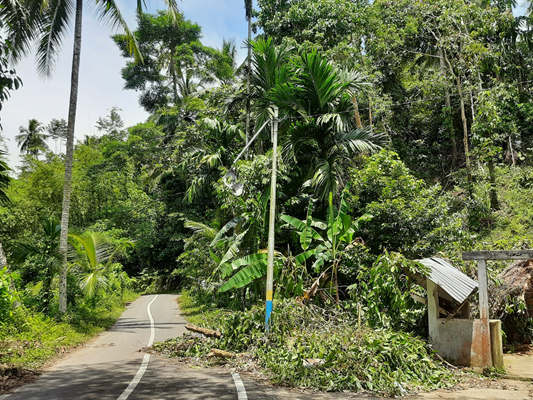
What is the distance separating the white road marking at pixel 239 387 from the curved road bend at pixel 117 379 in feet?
0.29

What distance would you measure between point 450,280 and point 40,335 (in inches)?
414

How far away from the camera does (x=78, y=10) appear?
14398mm

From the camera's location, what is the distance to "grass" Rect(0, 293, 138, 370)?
9.45 metres

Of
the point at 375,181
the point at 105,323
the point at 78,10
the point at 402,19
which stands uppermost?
the point at 402,19

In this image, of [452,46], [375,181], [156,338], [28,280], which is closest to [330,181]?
[375,181]

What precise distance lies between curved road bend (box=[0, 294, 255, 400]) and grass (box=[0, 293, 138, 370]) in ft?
1.50

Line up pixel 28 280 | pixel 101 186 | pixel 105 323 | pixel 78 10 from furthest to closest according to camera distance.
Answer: pixel 101 186, pixel 28 280, pixel 105 323, pixel 78 10

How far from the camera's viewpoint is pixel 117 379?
8.09m

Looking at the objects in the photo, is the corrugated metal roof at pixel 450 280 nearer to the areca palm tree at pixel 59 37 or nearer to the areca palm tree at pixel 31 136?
the areca palm tree at pixel 59 37

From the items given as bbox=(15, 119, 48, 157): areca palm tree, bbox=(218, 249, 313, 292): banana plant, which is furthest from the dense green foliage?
bbox=(15, 119, 48, 157): areca palm tree

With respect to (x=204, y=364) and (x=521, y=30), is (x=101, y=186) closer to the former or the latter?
(x=204, y=364)

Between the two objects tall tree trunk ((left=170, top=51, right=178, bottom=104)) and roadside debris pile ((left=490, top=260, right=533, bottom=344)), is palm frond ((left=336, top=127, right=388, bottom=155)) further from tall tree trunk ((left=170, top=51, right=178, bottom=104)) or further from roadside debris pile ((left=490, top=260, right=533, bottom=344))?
tall tree trunk ((left=170, top=51, right=178, bottom=104))

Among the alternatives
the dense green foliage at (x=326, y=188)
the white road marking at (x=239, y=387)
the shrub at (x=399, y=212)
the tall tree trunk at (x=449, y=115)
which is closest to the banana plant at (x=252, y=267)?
the dense green foliage at (x=326, y=188)

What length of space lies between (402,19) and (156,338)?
2085 centimetres
